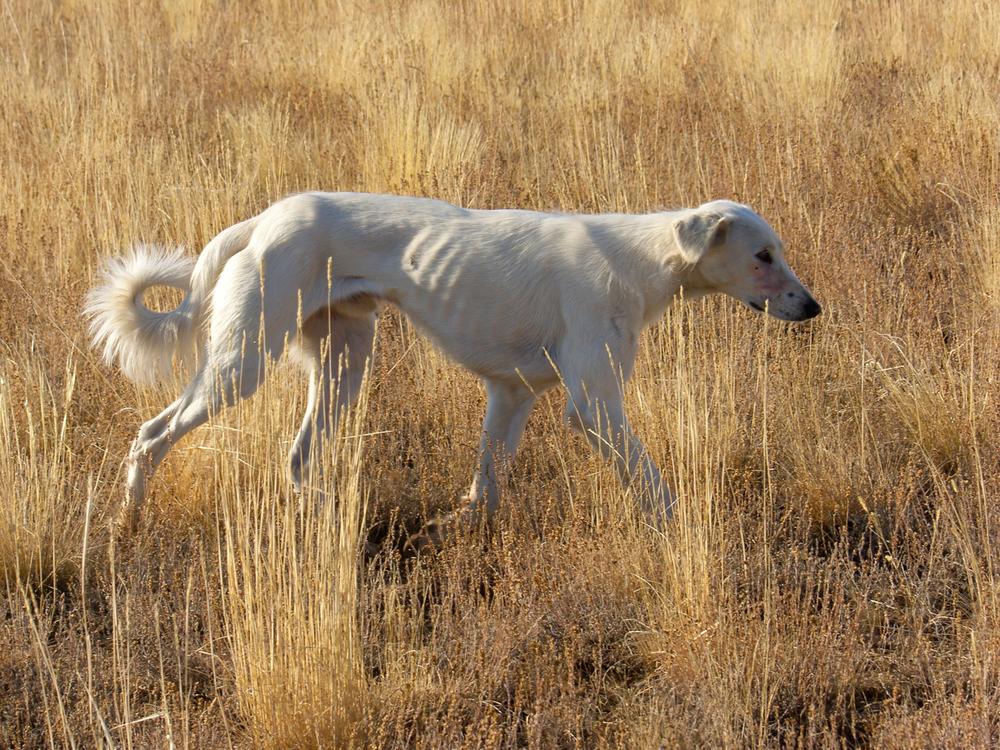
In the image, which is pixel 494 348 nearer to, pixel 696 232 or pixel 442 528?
pixel 442 528

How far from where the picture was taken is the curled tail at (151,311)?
4324mm

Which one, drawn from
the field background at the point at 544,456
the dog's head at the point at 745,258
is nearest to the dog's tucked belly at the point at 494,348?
the field background at the point at 544,456

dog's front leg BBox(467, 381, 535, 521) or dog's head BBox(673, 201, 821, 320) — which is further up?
dog's head BBox(673, 201, 821, 320)

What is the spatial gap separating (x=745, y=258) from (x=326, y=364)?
166 cm

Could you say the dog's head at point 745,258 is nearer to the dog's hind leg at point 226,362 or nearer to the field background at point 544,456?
the field background at point 544,456

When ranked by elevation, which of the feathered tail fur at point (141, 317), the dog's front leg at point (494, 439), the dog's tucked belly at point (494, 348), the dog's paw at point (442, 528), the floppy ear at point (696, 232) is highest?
the floppy ear at point (696, 232)

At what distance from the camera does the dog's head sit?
13.9 feet

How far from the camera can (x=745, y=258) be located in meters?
4.32

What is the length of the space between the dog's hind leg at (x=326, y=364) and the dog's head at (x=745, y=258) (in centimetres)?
127

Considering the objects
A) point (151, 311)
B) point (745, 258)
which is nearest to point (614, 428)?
point (745, 258)

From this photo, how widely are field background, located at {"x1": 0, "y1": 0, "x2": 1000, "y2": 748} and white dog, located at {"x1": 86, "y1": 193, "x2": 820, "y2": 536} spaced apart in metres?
0.21

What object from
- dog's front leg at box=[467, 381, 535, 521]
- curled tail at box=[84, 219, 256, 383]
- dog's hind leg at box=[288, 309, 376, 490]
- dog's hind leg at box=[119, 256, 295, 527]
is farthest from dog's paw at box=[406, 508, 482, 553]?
curled tail at box=[84, 219, 256, 383]

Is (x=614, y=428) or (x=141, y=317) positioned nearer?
(x=614, y=428)

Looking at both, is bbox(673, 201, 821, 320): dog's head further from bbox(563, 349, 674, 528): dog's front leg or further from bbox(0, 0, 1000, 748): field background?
bbox(563, 349, 674, 528): dog's front leg
